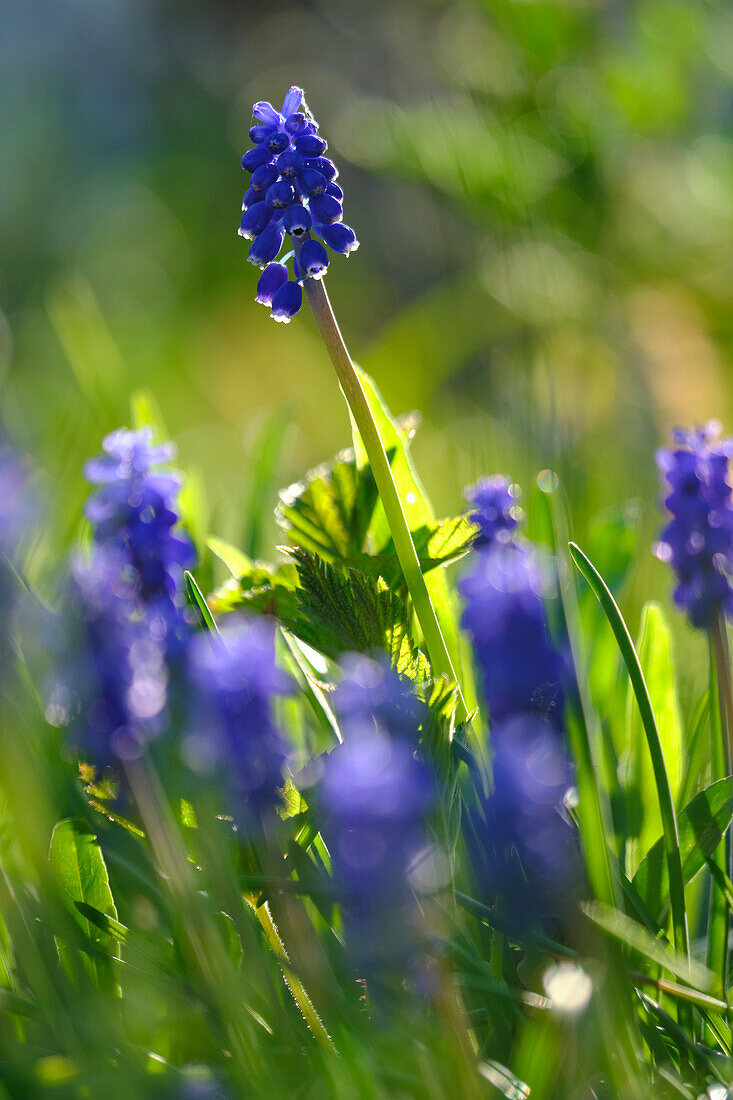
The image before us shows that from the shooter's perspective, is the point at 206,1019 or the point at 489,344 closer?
the point at 206,1019

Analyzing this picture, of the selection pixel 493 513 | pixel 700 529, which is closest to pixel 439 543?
pixel 493 513

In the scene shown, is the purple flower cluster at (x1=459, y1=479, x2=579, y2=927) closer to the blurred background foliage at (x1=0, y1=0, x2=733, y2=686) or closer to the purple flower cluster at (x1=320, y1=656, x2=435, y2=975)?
the purple flower cluster at (x1=320, y1=656, x2=435, y2=975)

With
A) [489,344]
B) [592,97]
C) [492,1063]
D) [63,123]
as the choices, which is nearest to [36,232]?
[63,123]

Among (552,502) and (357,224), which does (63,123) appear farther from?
(552,502)

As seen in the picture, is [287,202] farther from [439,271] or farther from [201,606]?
[439,271]

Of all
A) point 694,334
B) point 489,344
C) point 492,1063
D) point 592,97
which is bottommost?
point 492,1063

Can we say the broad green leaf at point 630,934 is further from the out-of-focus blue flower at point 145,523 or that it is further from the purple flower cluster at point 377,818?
the out-of-focus blue flower at point 145,523
